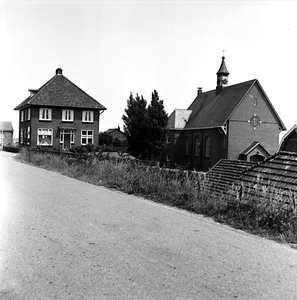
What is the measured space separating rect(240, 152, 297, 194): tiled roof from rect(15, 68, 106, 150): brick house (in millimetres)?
44187

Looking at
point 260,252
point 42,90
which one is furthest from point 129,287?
point 42,90

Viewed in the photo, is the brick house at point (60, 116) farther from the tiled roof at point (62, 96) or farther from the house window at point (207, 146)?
the house window at point (207, 146)

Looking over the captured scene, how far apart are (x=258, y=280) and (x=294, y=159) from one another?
614cm

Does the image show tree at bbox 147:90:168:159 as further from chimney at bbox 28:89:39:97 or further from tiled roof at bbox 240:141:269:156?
chimney at bbox 28:89:39:97

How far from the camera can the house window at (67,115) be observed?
5331 cm

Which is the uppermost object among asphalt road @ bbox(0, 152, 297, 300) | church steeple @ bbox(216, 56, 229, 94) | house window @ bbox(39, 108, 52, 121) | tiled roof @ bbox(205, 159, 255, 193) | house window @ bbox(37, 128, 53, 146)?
church steeple @ bbox(216, 56, 229, 94)

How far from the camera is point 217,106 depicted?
51.7 m

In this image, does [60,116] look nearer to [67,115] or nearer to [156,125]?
[67,115]

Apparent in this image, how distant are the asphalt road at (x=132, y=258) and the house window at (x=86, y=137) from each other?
45.4 metres

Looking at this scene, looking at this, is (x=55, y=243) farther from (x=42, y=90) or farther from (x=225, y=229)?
(x=42, y=90)

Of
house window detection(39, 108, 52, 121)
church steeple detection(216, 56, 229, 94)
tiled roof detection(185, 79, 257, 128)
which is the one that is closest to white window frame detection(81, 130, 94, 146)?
house window detection(39, 108, 52, 121)

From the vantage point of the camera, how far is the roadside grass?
26.0ft

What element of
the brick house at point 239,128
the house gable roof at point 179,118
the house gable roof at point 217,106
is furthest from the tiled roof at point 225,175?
the house gable roof at point 179,118

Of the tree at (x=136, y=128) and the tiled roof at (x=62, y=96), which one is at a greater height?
the tiled roof at (x=62, y=96)
